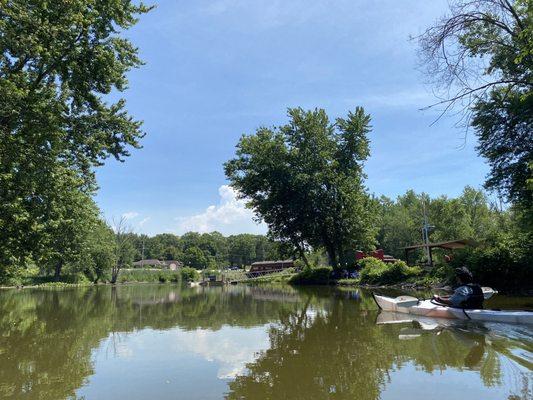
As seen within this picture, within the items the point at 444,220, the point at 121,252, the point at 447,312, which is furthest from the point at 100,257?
the point at 447,312

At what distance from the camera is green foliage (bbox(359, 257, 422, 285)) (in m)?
31.7

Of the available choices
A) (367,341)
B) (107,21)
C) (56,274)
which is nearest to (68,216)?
(107,21)

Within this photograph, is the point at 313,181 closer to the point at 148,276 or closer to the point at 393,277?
the point at 393,277

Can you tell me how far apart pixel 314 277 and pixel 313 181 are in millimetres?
10993

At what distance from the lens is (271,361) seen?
8.80m

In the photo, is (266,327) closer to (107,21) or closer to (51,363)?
(51,363)

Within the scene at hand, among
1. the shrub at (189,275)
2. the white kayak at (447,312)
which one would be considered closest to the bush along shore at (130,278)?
the shrub at (189,275)

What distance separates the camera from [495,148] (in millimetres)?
28047

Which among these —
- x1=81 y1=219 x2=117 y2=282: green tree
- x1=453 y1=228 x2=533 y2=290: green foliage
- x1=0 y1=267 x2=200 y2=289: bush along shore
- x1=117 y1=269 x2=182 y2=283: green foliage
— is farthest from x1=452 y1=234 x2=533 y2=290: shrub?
x1=117 y1=269 x2=182 y2=283: green foliage

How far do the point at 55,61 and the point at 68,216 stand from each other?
8564 millimetres

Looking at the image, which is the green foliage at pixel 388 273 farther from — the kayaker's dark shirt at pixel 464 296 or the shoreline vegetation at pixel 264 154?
the kayaker's dark shirt at pixel 464 296

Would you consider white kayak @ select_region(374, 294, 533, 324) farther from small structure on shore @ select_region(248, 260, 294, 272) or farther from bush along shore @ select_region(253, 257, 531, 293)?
small structure on shore @ select_region(248, 260, 294, 272)

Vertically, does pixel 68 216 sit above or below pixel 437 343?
above

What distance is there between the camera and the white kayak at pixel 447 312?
12.0m
